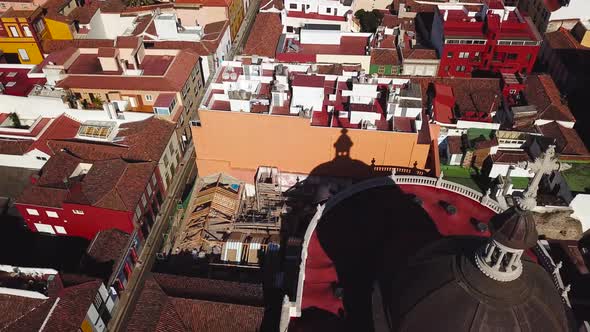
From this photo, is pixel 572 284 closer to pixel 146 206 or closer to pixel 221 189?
pixel 221 189

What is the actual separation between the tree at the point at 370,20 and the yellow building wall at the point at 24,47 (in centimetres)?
5826

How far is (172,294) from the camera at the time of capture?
44719 mm

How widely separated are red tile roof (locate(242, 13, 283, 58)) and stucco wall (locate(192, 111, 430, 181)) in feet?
72.5

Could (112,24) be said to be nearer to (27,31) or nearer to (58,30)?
(58,30)

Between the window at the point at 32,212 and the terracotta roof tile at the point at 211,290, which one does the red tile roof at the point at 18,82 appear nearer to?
the window at the point at 32,212

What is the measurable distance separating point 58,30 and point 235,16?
3249 centimetres

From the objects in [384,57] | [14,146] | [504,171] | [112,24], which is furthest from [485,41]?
[14,146]

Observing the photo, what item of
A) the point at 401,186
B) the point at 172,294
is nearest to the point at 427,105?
the point at 401,186

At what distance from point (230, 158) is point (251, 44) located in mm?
26687

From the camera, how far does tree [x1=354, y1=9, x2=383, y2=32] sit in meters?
87.8


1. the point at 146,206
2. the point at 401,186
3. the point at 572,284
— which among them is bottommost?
the point at 572,284

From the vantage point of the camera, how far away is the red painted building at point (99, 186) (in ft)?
170

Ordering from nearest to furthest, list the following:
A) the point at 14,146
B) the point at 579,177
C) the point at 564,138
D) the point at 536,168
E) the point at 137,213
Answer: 1. the point at 536,168
2. the point at 137,213
3. the point at 579,177
4. the point at 14,146
5. the point at 564,138

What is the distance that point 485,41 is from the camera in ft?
243
